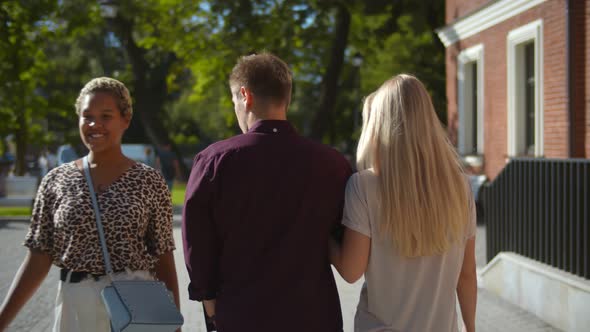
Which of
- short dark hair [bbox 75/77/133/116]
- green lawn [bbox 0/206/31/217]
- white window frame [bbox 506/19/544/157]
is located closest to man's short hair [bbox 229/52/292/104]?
short dark hair [bbox 75/77/133/116]

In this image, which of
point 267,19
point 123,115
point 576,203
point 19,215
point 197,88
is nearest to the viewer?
point 123,115

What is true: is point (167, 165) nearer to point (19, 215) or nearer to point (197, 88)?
point (19, 215)

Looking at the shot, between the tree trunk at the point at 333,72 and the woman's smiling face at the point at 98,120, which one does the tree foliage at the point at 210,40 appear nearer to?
the tree trunk at the point at 333,72

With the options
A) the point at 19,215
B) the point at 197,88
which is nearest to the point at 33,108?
the point at 19,215

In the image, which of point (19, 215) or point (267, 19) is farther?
point (267, 19)

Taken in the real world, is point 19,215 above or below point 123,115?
below

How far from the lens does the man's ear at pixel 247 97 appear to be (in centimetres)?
279

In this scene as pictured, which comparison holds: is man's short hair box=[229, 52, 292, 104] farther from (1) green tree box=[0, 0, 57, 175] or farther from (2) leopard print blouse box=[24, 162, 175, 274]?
(1) green tree box=[0, 0, 57, 175]

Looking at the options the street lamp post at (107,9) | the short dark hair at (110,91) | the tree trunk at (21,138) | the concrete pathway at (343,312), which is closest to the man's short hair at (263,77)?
the short dark hair at (110,91)

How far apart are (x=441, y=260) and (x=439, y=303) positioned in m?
0.16

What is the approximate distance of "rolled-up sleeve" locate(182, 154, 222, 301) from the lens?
2676mm

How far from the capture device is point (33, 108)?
19.3 metres

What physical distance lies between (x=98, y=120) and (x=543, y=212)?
5.25 metres

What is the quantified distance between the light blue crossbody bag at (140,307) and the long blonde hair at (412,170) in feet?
2.80
